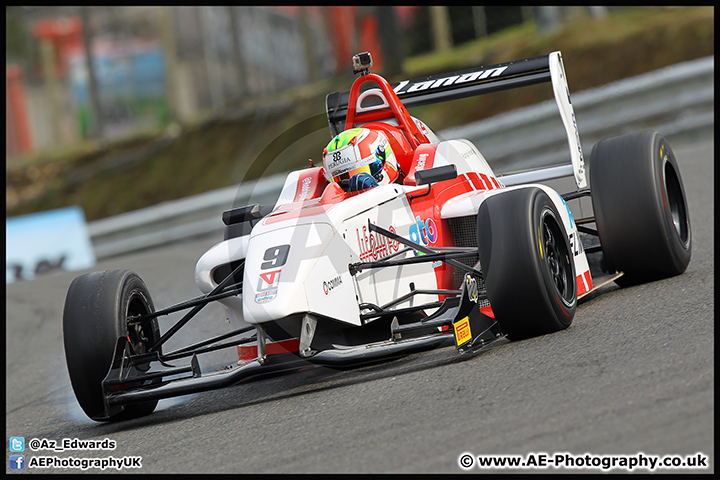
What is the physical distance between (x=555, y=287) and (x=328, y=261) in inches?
49.9

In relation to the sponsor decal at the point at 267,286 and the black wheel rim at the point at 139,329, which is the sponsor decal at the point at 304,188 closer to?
the black wheel rim at the point at 139,329

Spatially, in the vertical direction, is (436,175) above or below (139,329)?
above

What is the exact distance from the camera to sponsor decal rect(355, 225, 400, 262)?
5.56 metres

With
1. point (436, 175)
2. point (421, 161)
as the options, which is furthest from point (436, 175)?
point (421, 161)

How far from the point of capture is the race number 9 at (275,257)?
16.8 ft

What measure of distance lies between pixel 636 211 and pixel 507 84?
5.29 feet

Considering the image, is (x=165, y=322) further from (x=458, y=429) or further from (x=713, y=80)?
(x=713, y=80)

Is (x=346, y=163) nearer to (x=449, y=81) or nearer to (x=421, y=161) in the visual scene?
(x=421, y=161)

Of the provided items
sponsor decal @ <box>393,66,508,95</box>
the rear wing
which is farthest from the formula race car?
sponsor decal @ <box>393,66,508,95</box>

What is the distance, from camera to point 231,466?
13.2 ft

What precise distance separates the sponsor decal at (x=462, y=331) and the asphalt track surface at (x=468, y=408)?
0.14m

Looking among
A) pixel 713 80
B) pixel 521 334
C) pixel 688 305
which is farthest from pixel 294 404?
pixel 713 80

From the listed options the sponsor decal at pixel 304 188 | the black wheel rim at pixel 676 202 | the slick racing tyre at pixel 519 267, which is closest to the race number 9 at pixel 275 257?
the slick racing tyre at pixel 519 267

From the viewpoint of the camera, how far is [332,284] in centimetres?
521
